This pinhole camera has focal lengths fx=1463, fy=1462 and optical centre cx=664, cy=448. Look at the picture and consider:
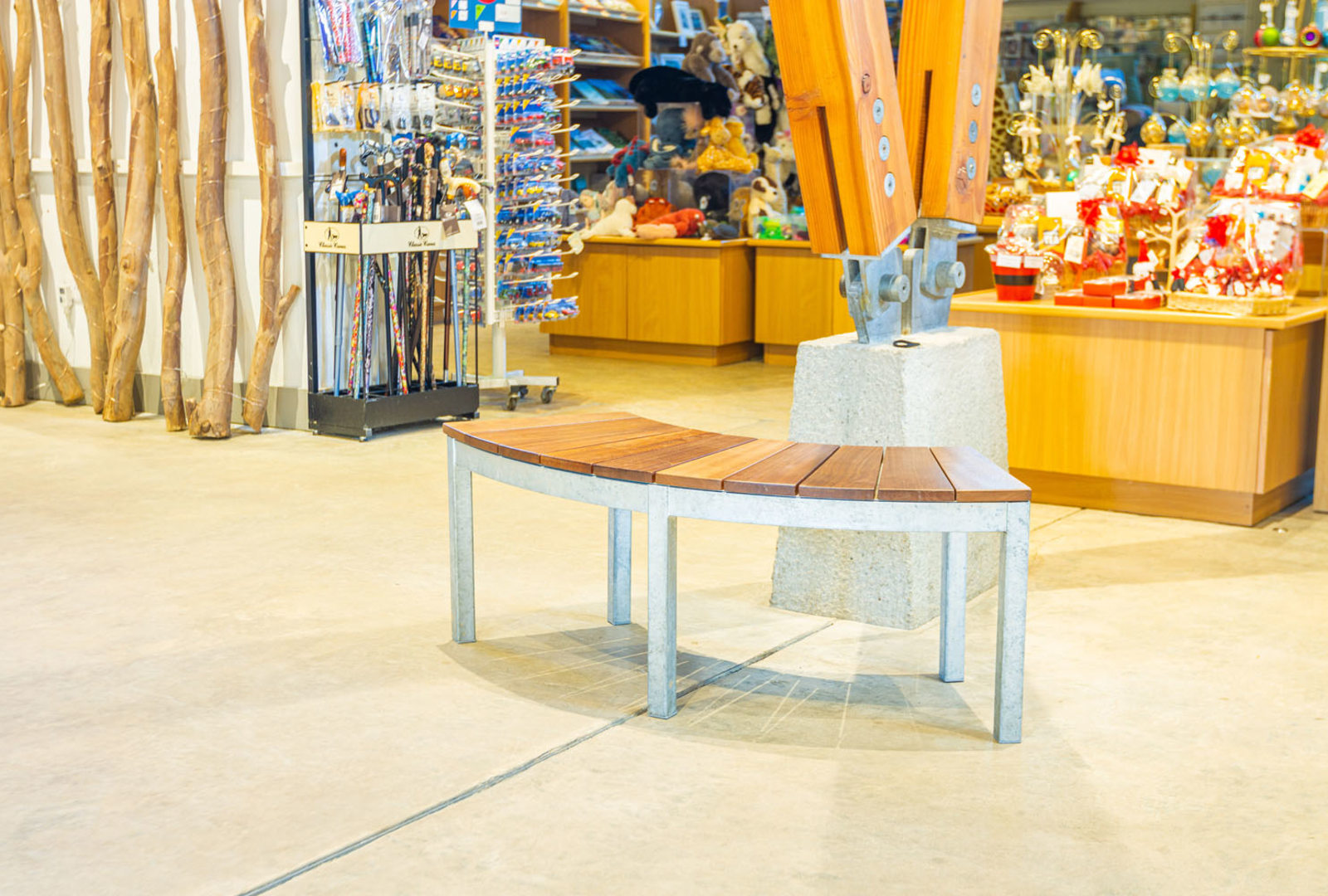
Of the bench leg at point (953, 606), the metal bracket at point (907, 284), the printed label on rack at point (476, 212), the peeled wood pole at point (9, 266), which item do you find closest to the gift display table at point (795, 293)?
the printed label on rack at point (476, 212)

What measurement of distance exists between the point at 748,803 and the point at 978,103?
2179 mm

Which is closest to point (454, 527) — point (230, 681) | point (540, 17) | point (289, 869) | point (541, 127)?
point (230, 681)

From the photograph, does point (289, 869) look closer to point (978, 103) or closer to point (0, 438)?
point (978, 103)

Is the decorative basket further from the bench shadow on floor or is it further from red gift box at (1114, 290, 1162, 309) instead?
the bench shadow on floor

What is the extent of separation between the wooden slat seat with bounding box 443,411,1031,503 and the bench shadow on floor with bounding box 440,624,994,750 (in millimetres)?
493

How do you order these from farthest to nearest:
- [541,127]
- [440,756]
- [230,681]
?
[541,127], [230,681], [440,756]

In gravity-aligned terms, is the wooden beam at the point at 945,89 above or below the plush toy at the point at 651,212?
above

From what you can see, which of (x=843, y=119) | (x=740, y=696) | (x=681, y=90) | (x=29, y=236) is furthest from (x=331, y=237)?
(x=681, y=90)

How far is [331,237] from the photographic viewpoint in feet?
19.1

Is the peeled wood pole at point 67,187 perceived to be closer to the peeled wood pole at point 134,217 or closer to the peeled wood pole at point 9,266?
the peeled wood pole at point 134,217

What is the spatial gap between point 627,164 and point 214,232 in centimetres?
350

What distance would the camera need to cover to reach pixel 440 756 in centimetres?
277

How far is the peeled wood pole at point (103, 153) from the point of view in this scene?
6.45 metres

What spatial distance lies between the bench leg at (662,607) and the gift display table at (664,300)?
5.47m
